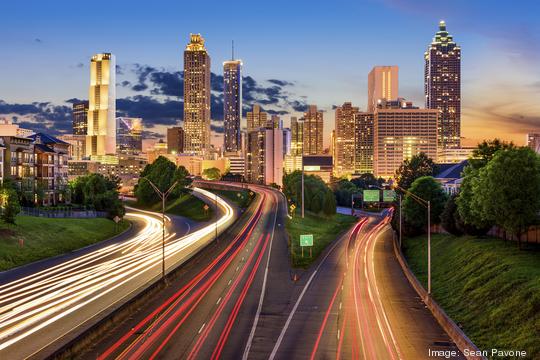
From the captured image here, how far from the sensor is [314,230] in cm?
10681

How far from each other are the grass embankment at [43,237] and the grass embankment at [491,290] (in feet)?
143

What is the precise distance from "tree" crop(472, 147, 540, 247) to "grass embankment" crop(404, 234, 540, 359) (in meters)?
2.81

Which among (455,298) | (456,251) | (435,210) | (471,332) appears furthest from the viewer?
(435,210)

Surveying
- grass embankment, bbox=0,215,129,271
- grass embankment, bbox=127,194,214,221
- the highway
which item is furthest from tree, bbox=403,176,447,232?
grass embankment, bbox=0,215,129,271

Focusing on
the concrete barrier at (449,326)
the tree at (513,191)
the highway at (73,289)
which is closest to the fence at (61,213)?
the highway at (73,289)

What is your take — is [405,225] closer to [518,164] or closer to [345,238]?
[345,238]

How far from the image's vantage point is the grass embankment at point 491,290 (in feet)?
107

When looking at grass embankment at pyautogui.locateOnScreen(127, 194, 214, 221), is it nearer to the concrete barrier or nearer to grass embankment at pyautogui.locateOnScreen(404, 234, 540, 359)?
grass embankment at pyautogui.locateOnScreen(404, 234, 540, 359)

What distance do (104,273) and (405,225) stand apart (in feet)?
177

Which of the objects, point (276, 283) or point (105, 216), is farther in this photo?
point (105, 216)

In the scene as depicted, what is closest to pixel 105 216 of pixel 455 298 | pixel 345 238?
pixel 345 238

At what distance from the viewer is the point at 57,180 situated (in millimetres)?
128375

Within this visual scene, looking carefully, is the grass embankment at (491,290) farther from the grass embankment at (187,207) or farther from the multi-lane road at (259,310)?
the grass embankment at (187,207)

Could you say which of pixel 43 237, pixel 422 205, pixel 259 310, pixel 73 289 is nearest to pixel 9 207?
pixel 43 237
